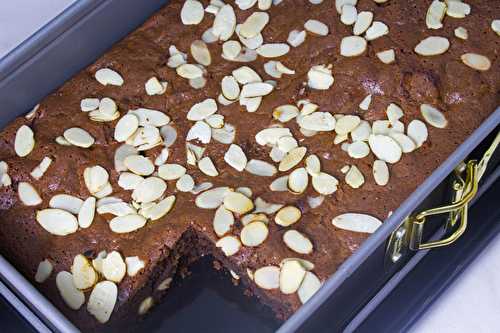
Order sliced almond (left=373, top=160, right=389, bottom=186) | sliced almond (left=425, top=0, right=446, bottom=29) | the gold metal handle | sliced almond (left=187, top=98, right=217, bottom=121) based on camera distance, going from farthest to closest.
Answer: sliced almond (left=425, top=0, right=446, bottom=29) → sliced almond (left=187, top=98, right=217, bottom=121) → sliced almond (left=373, top=160, right=389, bottom=186) → the gold metal handle

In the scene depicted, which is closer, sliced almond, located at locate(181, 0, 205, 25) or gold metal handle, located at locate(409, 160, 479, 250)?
gold metal handle, located at locate(409, 160, 479, 250)

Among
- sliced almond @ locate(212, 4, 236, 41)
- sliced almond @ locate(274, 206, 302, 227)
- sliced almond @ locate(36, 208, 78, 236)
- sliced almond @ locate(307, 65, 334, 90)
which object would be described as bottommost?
sliced almond @ locate(274, 206, 302, 227)

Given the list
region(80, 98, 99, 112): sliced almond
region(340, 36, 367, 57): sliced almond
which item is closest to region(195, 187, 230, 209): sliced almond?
region(80, 98, 99, 112): sliced almond

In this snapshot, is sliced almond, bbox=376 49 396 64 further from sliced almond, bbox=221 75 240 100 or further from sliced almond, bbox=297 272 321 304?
sliced almond, bbox=297 272 321 304

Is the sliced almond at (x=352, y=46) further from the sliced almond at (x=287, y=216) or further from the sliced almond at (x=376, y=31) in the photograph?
the sliced almond at (x=287, y=216)

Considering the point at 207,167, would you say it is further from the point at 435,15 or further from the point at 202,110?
the point at 435,15

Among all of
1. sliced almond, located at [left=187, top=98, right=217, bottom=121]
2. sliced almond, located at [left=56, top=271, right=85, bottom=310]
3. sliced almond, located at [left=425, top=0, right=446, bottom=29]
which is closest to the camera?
sliced almond, located at [left=56, top=271, right=85, bottom=310]

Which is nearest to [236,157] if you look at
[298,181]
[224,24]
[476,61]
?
[298,181]

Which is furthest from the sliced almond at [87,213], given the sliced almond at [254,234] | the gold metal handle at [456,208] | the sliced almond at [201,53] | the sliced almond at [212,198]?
the gold metal handle at [456,208]

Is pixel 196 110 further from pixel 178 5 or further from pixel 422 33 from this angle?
pixel 422 33
